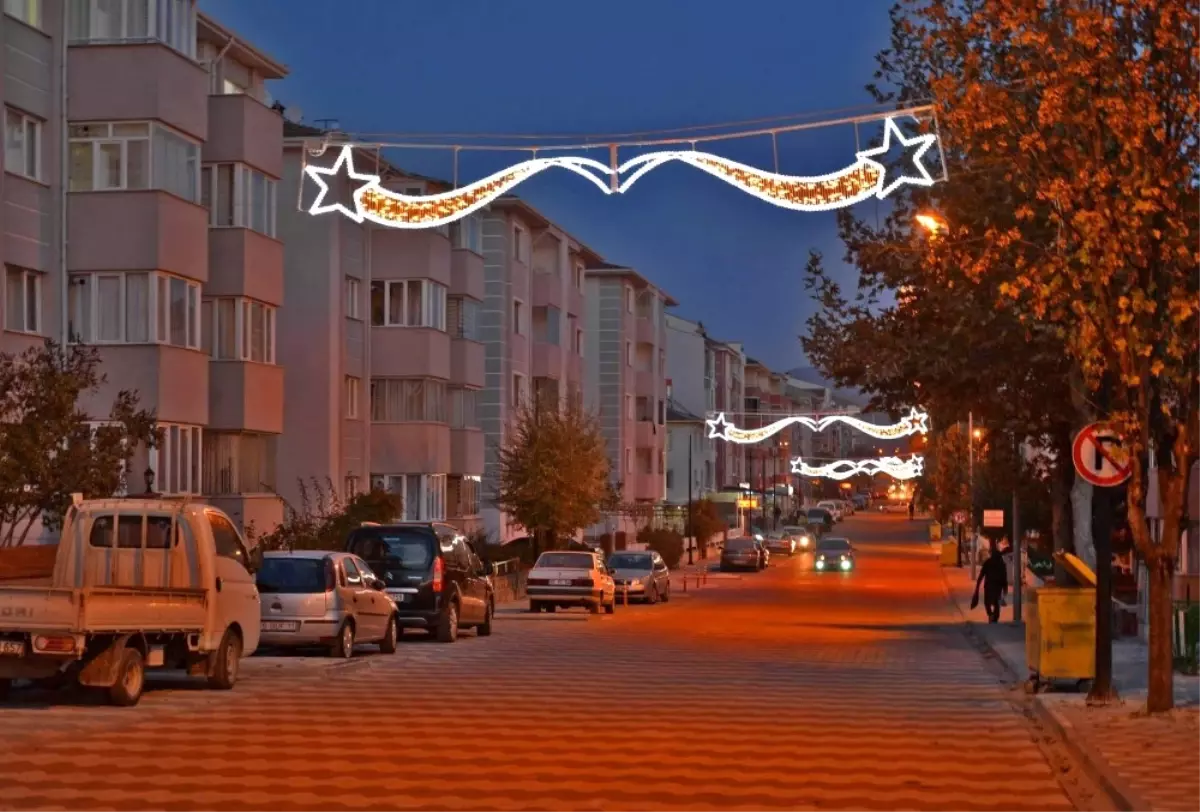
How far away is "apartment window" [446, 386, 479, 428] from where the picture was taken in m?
59.2

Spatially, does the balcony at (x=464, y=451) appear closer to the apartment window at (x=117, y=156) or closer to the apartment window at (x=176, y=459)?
the apartment window at (x=176, y=459)

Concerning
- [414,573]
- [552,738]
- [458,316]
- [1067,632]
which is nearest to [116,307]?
[414,573]

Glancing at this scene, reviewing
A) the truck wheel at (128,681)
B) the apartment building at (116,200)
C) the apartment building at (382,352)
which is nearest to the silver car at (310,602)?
the truck wheel at (128,681)

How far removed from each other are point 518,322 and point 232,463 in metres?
29.3

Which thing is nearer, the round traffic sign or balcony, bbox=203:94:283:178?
the round traffic sign

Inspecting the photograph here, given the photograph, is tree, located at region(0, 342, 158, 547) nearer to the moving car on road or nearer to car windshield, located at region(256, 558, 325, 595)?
car windshield, located at region(256, 558, 325, 595)

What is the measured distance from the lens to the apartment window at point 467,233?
196 feet

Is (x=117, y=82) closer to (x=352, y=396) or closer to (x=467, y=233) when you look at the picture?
(x=352, y=396)

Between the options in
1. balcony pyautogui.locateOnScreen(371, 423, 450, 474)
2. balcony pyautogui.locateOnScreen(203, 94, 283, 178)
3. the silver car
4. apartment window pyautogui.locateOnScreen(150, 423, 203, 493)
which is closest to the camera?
the silver car

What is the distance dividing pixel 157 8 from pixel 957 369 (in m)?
18.1

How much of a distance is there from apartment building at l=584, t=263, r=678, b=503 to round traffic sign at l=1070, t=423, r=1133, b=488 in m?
70.4

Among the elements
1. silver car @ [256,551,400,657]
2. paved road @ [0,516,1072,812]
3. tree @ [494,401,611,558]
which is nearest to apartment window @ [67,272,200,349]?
paved road @ [0,516,1072,812]

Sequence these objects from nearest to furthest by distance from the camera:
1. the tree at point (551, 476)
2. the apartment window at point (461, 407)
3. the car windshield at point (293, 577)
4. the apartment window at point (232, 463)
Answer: the car windshield at point (293, 577), the apartment window at point (232, 463), the apartment window at point (461, 407), the tree at point (551, 476)

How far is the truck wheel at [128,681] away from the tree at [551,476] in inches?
1564
